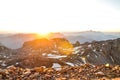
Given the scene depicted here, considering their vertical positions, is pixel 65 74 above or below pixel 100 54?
above

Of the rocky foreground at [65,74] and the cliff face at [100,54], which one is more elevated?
the rocky foreground at [65,74]

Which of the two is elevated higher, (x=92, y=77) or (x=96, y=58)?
(x=92, y=77)

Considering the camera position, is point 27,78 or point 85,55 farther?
point 85,55

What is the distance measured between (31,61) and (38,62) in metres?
3.48

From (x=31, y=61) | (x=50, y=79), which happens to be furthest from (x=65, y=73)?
(x=31, y=61)

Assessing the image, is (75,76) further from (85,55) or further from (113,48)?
(113,48)

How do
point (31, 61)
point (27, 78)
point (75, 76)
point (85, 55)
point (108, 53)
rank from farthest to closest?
point (108, 53) < point (85, 55) < point (31, 61) < point (75, 76) < point (27, 78)

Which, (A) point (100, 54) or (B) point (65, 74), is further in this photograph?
(A) point (100, 54)

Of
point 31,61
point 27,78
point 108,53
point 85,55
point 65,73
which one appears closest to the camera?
point 27,78

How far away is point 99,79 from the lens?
1488 cm

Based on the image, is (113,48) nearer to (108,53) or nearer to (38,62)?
(108,53)

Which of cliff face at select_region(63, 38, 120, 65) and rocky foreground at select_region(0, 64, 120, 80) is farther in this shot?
cliff face at select_region(63, 38, 120, 65)

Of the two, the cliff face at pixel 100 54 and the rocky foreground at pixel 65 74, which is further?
the cliff face at pixel 100 54

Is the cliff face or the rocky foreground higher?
the rocky foreground
